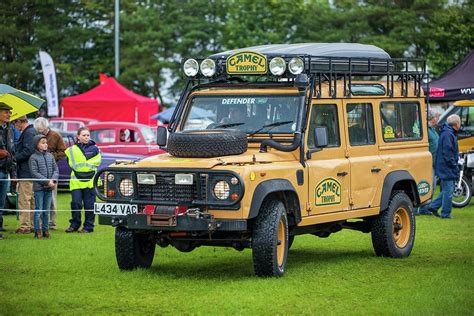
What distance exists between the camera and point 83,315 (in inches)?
362

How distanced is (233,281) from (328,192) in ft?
5.85

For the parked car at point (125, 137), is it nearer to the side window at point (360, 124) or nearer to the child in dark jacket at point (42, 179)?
the child in dark jacket at point (42, 179)

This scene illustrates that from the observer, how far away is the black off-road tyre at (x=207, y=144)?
36.8ft

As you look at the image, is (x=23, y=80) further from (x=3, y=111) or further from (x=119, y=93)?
(x=3, y=111)

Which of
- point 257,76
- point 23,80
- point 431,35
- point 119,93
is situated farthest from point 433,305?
point 23,80

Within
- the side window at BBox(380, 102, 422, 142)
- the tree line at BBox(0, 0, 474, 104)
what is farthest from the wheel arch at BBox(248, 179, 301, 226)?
the tree line at BBox(0, 0, 474, 104)

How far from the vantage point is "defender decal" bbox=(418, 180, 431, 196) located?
14.1 metres

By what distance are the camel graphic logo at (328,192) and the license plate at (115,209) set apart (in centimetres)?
227

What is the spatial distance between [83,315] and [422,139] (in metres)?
6.90

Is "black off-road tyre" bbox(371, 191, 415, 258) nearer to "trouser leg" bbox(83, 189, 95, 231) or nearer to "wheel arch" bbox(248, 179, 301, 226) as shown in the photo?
"wheel arch" bbox(248, 179, 301, 226)

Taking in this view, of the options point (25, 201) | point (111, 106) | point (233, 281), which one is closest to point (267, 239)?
point (233, 281)

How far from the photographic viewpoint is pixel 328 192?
12211mm

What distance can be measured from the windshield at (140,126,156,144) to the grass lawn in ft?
34.9

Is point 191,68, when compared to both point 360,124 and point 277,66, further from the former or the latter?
point 360,124
